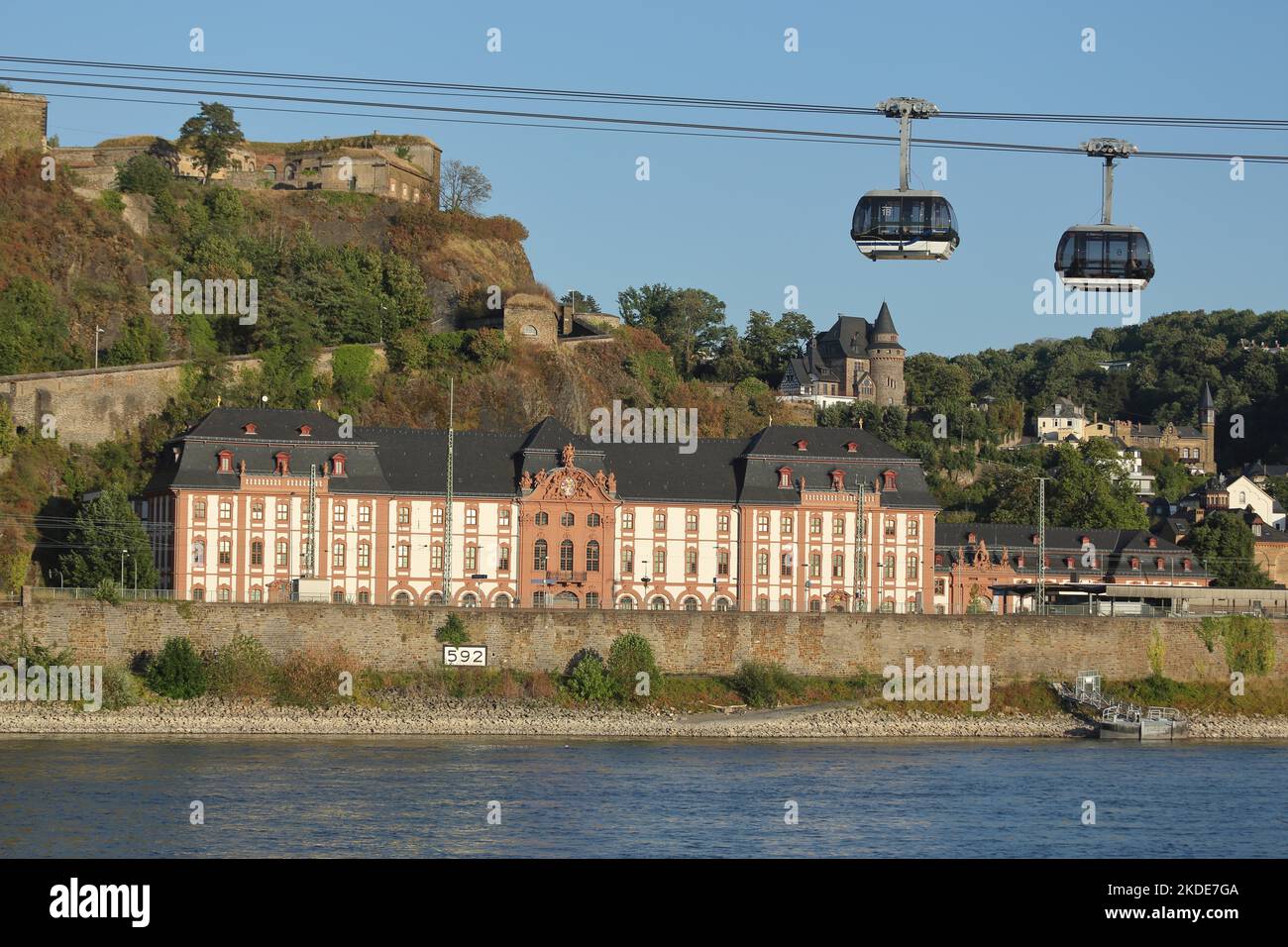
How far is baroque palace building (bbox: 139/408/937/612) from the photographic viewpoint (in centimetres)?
7944

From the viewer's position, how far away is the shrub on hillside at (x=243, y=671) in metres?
67.4

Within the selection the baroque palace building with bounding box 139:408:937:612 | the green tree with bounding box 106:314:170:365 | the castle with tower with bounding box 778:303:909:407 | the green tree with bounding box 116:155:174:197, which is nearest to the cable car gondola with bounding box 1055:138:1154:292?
the baroque palace building with bounding box 139:408:937:612

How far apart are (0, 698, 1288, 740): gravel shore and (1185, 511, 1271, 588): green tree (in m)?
34.5

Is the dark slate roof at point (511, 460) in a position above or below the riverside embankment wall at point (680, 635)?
above

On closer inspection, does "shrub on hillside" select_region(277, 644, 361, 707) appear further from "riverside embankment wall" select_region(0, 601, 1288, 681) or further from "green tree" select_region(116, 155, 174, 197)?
"green tree" select_region(116, 155, 174, 197)

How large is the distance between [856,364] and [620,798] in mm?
113368

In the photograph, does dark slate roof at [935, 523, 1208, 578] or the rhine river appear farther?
dark slate roof at [935, 523, 1208, 578]

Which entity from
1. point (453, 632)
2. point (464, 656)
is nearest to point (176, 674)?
point (453, 632)

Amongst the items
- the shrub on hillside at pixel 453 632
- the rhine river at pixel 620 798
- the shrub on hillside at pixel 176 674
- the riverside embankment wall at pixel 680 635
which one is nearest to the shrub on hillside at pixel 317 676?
the riverside embankment wall at pixel 680 635

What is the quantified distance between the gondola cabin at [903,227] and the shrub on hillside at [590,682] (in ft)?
115

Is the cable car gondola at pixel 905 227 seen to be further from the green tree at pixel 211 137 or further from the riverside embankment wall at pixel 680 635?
the green tree at pixel 211 137

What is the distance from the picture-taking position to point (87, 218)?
105688mm
